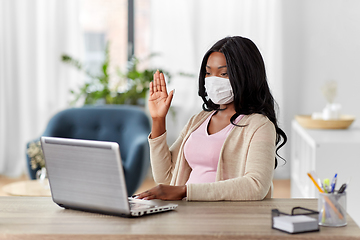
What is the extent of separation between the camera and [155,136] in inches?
64.6

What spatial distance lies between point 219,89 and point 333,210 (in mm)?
601

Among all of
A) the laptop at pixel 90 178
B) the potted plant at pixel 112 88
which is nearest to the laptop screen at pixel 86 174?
the laptop at pixel 90 178

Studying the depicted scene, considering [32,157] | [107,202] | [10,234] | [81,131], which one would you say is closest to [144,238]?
[107,202]

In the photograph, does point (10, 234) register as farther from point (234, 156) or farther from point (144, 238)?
point (234, 156)

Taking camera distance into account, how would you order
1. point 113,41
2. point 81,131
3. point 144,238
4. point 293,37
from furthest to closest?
1. point 113,41
2. point 293,37
3. point 81,131
4. point 144,238

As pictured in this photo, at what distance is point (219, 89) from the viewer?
1.60m

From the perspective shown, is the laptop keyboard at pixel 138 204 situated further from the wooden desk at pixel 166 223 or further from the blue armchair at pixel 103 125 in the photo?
the blue armchair at pixel 103 125

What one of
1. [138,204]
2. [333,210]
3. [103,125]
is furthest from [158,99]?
[103,125]

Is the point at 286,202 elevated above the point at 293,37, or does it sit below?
below

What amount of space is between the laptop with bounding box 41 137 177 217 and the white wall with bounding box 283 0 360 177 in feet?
8.75

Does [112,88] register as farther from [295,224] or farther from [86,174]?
[295,224]

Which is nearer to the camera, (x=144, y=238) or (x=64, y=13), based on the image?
(x=144, y=238)

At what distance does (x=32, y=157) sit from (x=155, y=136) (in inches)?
62.8

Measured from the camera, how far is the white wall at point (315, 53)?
140 inches
